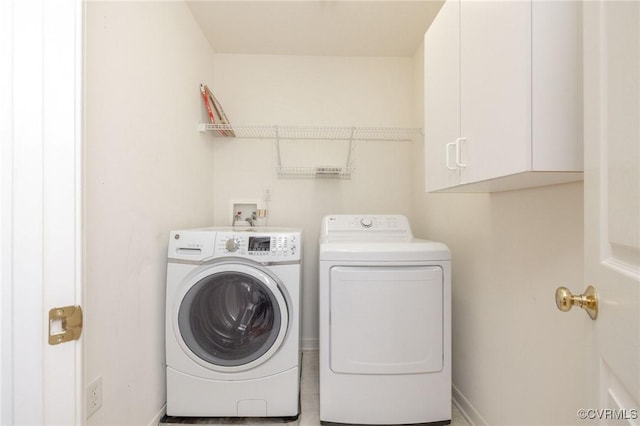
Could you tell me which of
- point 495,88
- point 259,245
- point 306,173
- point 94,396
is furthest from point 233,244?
point 495,88

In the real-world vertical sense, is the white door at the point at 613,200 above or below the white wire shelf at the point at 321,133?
below

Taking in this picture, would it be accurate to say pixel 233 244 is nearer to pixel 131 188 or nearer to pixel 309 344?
pixel 131 188

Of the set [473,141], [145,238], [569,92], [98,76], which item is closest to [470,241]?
[473,141]

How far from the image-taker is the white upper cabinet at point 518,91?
0.70 m

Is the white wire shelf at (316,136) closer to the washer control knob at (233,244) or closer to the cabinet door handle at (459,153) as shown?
the washer control knob at (233,244)

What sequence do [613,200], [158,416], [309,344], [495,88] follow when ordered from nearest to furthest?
[613,200], [495,88], [158,416], [309,344]

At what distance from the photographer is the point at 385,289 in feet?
4.50

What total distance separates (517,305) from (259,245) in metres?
1.21

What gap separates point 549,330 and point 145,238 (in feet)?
5.76

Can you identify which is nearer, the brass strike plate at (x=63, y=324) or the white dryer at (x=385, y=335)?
the brass strike plate at (x=63, y=324)

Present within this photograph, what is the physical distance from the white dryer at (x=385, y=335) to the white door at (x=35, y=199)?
994mm

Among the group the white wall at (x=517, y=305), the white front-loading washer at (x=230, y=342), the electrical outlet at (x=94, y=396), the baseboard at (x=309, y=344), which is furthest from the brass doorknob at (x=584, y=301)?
A: the baseboard at (x=309, y=344)

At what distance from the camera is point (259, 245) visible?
149 centimetres

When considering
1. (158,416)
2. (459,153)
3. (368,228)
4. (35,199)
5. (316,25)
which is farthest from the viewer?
(316,25)
